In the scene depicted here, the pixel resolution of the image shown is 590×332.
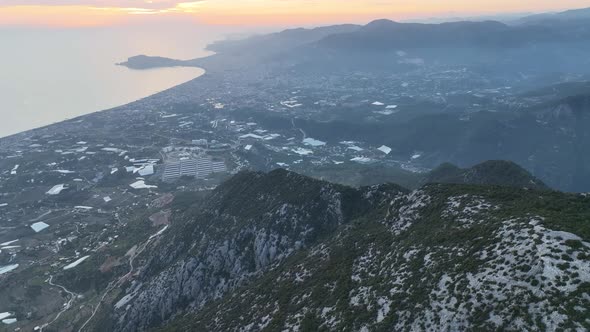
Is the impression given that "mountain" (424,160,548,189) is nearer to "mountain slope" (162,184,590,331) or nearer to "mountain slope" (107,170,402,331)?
"mountain slope" (107,170,402,331)

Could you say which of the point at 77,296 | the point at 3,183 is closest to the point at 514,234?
the point at 77,296

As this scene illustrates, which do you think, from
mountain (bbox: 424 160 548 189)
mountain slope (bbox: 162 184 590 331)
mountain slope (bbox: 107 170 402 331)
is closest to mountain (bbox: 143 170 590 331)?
mountain slope (bbox: 162 184 590 331)

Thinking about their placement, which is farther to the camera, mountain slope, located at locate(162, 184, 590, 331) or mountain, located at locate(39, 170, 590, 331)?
mountain, located at locate(39, 170, 590, 331)

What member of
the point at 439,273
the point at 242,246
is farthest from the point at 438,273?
the point at 242,246

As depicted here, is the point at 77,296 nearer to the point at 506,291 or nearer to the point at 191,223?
the point at 191,223

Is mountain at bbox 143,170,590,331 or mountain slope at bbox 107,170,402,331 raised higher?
mountain at bbox 143,170,590,331

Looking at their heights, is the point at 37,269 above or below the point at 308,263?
below

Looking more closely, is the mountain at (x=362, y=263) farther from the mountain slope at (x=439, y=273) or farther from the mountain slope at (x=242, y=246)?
the mountain slope at (x=242, y=246)

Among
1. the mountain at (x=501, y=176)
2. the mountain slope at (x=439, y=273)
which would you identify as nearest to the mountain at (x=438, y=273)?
the mountain slope at (x=439, y=273)
